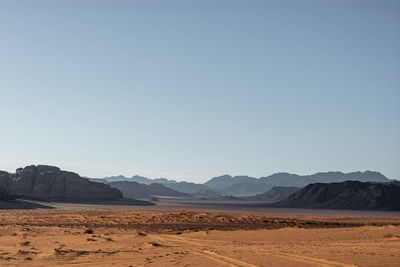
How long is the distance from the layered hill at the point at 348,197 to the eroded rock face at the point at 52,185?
34.3m

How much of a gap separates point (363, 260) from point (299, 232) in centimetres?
901

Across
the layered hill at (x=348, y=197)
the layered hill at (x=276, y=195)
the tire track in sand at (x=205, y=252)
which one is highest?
the layered hill at (x=276, y=195)

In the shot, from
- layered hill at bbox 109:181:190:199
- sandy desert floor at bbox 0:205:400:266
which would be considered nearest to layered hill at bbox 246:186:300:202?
layered hill at bbox 109:181:190:199

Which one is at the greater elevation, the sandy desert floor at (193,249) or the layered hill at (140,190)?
the layered hill at (140,190)

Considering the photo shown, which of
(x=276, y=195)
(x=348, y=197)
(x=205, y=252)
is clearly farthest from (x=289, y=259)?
(x=276, y=195)

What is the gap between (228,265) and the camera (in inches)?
434

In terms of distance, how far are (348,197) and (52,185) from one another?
53.8 m

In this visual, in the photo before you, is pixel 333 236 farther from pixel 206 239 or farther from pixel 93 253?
pixel 93 253

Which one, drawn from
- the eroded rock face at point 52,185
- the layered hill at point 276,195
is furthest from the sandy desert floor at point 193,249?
the layered hill at point 276,195

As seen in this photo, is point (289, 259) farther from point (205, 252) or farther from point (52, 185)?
point (52, 185)

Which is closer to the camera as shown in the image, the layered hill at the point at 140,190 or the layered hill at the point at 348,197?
the layered hill at the point at 348,197

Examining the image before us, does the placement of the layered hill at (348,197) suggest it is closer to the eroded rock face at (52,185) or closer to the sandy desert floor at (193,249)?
the eroded rock face at (52,185)

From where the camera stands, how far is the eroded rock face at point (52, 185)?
7521 centimetres

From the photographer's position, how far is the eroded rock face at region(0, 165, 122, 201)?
75213 millimetres
